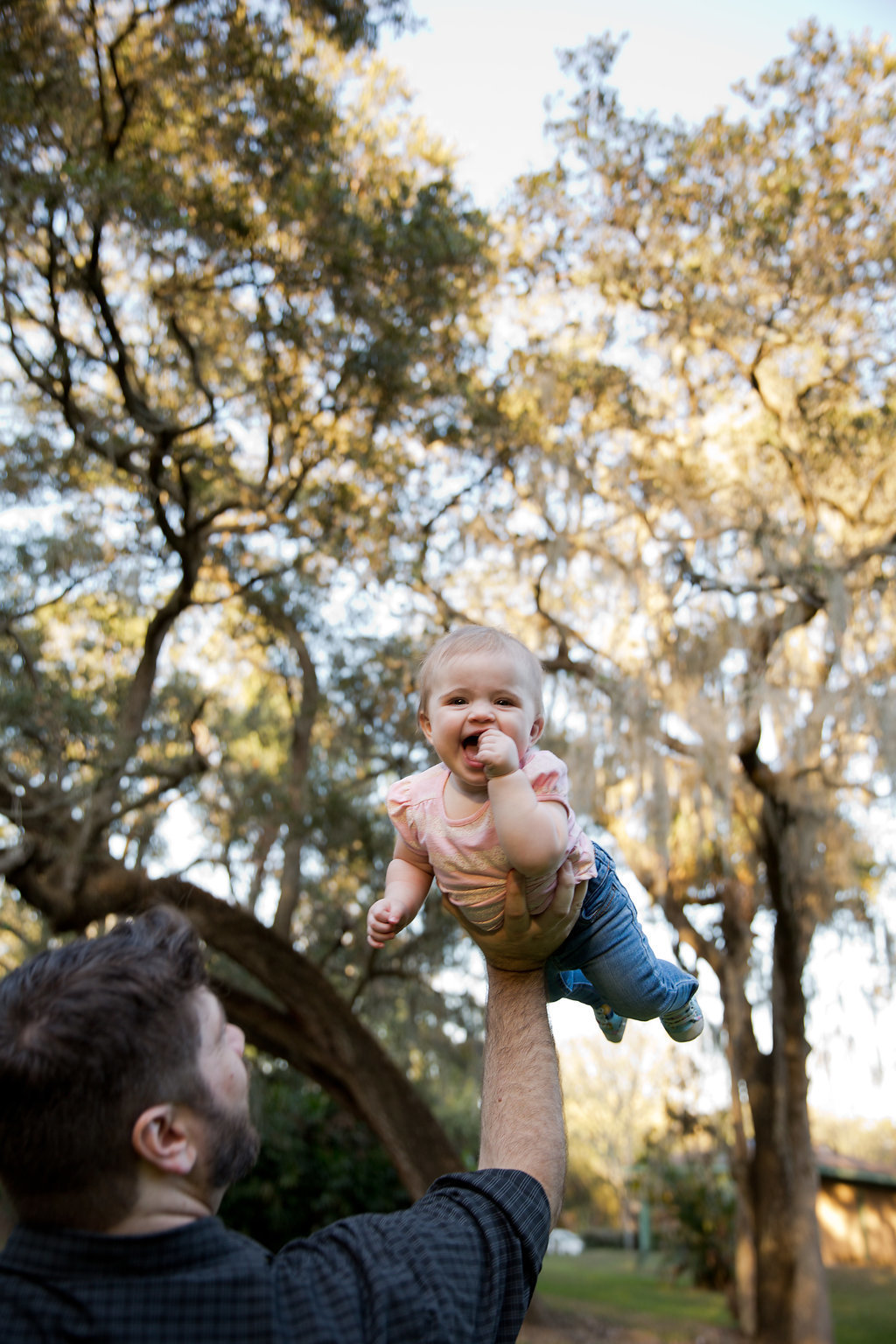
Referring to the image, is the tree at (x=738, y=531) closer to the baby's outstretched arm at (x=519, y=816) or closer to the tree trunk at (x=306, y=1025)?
the tree trunk at (x=306, y=1025)

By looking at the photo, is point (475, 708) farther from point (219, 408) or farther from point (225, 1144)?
point (219, 408)

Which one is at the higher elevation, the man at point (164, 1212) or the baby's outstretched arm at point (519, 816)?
the baby's outstretched arm at point (519, 816)

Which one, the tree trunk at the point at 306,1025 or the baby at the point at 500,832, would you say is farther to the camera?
the tree trunk at the point at 306,1025

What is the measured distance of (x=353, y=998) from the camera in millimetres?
10367

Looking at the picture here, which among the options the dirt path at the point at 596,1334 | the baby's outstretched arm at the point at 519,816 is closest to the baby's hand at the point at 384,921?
the baby's outstretched arm at the point at 519,816

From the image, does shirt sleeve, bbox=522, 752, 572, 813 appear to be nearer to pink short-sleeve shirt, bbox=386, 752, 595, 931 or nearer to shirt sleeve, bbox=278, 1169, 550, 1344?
pink short-sleeve shirt, bbox=386, 752, 595, 931

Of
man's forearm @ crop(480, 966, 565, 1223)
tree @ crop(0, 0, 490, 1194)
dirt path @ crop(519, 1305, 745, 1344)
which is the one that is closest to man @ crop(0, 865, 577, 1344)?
man's forearm @ crop(480, 966, 565, 1223)

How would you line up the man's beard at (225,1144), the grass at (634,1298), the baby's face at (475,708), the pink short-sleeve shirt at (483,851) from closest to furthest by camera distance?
the man's beard at (225,1144)
the pink short-sleeve shirt at (483,851)
the baby's face at (475,708)
the grass at (634,1298)

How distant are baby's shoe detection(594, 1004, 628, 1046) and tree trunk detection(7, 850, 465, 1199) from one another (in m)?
6.07

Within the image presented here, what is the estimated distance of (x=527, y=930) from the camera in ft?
5.70

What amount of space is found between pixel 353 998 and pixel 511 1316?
9396 millimetres

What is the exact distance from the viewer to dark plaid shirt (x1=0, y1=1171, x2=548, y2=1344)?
1119 mm

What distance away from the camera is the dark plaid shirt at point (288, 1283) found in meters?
1.12

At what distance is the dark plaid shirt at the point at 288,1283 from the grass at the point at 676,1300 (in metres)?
12.1
